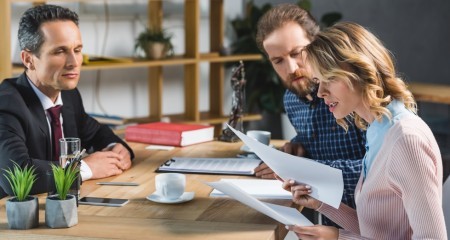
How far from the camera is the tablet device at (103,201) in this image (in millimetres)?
2232

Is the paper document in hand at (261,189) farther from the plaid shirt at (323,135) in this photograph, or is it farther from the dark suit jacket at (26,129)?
the dark suit jacket at (26,129)

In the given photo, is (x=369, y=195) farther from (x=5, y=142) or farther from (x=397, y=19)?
(x=397, y=19)

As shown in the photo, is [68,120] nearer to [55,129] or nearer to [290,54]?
[55,129]

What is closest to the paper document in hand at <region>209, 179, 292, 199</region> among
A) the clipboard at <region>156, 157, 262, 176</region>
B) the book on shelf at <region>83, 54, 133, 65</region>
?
the clipboard at <region>156, 157, 262, 176</region>

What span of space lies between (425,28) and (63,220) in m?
5.52

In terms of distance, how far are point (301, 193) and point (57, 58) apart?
103 centimetres

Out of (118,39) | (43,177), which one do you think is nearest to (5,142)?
(43,177)

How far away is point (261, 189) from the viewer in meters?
2.43

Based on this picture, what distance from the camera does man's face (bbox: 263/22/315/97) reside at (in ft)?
9.41

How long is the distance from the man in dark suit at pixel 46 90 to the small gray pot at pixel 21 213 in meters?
0.57

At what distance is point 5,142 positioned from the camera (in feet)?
8.09

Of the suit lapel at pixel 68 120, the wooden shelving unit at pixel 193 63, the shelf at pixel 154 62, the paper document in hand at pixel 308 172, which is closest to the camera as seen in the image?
the paper document in hand at pixel 308 172

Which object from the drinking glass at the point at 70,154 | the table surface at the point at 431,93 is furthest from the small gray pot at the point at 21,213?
the table surface at the point at 431,93

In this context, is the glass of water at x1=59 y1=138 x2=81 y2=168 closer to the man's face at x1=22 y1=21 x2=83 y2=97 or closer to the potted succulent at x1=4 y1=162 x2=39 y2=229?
the potted succulent at x1=4 y1=162 x2=39 y2=229
